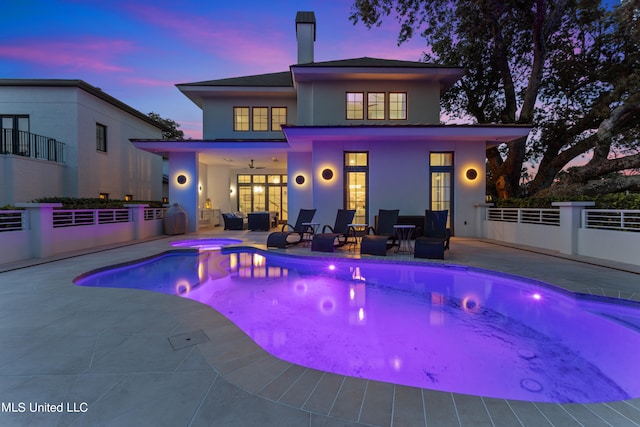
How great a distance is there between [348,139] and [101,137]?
43.7 feet

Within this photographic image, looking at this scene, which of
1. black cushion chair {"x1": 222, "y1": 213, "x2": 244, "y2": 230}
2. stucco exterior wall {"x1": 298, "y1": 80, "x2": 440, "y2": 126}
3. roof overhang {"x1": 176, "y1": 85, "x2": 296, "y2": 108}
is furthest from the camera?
black cushion chair {"x1": 222, "y1": 213, "x2": 244, "y2": 230}

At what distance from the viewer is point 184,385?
6.88 ft

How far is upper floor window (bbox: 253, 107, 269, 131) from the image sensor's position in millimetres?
14953

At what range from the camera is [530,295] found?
497cm

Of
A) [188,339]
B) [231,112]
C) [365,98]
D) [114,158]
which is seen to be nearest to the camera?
[188,339]

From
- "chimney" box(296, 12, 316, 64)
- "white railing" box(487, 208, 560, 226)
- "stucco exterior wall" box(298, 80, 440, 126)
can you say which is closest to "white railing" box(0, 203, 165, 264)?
"stucco exterior wall" box(298, 80, 440, 126)

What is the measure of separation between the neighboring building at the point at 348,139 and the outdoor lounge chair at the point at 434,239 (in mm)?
3699

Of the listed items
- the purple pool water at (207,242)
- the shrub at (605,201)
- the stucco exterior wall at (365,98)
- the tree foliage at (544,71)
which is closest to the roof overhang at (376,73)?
the stucco exterior wall at (365,98)

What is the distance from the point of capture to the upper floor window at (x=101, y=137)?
50.7 feet

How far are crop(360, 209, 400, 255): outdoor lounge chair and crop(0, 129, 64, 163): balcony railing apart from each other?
14759 mm

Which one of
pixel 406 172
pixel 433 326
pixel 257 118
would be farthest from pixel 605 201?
pixel 257 118

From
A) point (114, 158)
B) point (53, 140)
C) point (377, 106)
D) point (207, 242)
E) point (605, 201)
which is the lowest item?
point (207, 242)

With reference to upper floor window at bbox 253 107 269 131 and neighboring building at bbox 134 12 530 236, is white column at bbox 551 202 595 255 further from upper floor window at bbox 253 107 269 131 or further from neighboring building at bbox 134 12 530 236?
upper floor window at bbox 253 107 269 131

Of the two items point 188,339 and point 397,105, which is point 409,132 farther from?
point 188,339
